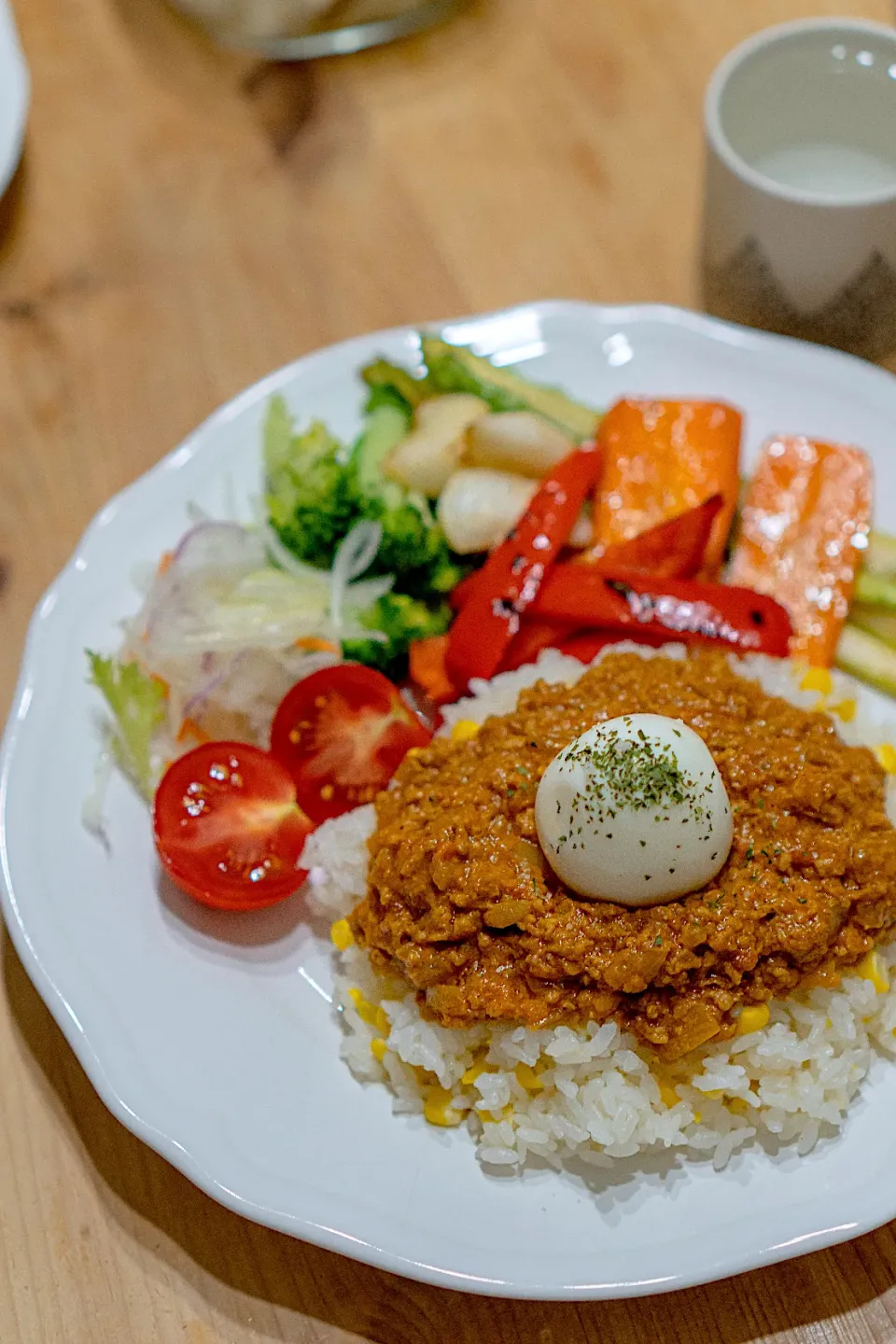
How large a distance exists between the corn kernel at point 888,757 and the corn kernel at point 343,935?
1.37 meters

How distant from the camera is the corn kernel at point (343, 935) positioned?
9.32ft

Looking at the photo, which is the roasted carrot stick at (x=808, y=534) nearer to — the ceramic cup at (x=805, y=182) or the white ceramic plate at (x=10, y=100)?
the ceramic cup at (x=805, y=182)

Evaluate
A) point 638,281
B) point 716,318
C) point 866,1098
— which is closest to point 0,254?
point 638,281

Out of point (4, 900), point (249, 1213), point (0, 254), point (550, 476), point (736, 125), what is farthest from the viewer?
point (0, 254)

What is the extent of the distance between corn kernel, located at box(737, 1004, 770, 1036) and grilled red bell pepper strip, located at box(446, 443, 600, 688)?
3.68 ft

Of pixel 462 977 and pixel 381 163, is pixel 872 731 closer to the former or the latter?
pixel 462 977

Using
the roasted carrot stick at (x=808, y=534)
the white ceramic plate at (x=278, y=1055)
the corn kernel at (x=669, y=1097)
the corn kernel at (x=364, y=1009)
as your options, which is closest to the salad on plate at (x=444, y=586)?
the roasted carrot stick at (x=808, y=534)

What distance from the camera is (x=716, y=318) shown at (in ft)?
12.8

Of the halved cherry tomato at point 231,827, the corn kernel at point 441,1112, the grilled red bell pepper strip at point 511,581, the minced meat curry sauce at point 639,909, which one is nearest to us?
the minced meat curry sauce at point 639,909

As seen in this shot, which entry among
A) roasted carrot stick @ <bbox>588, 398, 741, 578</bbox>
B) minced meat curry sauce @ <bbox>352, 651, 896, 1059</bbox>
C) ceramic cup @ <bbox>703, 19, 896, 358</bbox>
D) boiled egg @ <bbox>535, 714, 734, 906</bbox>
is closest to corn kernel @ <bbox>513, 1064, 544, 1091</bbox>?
minced meat curry sauce @ <bbox>352, 651, 896, 1059</bbox>

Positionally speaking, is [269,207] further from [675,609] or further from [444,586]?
[675,609]

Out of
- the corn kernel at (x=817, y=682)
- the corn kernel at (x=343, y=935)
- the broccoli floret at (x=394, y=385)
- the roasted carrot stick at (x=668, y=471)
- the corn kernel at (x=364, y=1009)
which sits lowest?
the corn kernel at (x=364, y=1009)

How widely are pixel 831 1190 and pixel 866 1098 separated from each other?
0.85 ft

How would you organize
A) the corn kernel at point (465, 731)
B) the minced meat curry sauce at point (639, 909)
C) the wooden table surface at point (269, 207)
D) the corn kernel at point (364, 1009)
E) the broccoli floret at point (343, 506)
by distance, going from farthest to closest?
the wooden table surface at point (269, 207)
the broccoli floret at point (343, 506)
the corn kernel at point (465, 731)
the corn kernel at point (364, 1009)
the minced meat curry sauce at point (639, 909)
